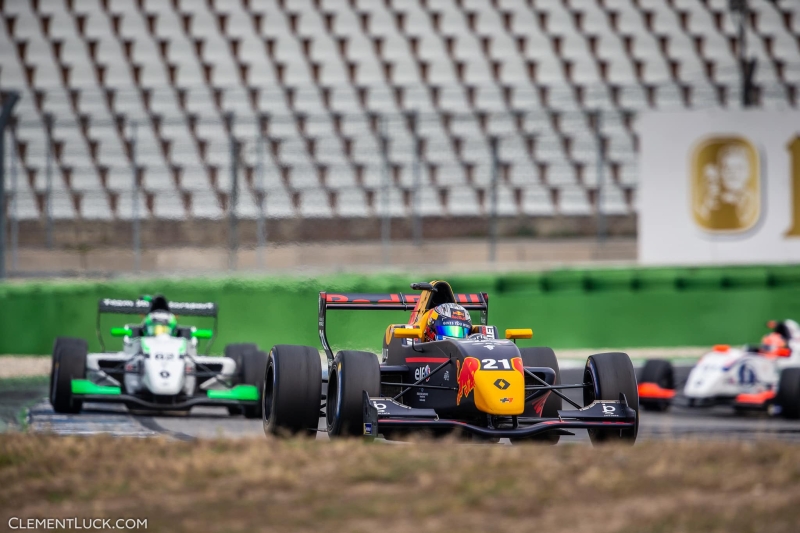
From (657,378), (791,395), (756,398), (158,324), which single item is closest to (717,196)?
(657,378)

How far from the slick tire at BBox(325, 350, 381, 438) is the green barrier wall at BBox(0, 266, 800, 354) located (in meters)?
7.07

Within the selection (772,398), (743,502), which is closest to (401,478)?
(743,502)

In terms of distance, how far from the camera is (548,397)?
7824 mm

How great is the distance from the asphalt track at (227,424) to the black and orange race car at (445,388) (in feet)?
4.21

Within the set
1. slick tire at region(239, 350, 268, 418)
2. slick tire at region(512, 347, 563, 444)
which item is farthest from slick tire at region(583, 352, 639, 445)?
slick tire at region(239, 350, 268, 418)

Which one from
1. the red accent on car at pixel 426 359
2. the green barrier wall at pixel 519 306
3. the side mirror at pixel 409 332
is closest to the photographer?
the red accent on car at pixel 426 359

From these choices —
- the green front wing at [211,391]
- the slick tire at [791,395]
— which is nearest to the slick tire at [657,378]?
the slick tire at [791,395]

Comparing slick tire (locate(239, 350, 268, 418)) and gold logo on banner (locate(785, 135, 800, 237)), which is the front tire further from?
gold logo on banner (locate(785, 135, 800, 237))

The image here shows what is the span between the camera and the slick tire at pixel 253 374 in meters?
10.8

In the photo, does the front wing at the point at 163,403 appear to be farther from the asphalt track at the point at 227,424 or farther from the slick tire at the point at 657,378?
the slick tire at the point at 657,378

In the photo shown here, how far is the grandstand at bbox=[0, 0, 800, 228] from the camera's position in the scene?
21719 mm

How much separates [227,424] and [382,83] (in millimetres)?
16076

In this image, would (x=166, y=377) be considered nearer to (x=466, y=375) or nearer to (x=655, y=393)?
(x=466, y=375)

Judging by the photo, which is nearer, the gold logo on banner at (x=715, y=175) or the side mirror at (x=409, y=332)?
the side mirror at (x=409, y=332)
